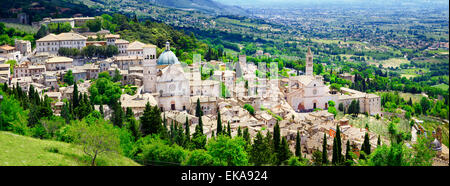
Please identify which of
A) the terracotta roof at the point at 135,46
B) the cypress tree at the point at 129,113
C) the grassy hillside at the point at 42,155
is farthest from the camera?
the terracotta roof at the point at 135,46

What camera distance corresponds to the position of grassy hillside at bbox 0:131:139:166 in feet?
48.0

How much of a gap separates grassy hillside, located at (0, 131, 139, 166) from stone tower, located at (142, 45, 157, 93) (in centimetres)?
1828

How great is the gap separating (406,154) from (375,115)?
28.7 metres

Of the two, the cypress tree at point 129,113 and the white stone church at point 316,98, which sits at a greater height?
the cypress tree at point 129,113

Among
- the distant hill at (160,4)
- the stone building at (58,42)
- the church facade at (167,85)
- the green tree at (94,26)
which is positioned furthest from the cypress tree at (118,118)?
the distant hill at (160,4)

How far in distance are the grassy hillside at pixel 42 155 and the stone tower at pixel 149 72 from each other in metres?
18.3

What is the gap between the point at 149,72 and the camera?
3609 cm

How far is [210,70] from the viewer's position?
1757 inches

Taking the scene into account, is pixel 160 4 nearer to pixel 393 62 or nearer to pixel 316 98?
pixel 393 62

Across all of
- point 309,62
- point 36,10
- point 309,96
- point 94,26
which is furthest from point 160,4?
point 309,96

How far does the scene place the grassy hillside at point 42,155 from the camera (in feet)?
48.0

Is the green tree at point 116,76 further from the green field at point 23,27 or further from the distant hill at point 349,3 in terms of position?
the distant hill at point 349,3
